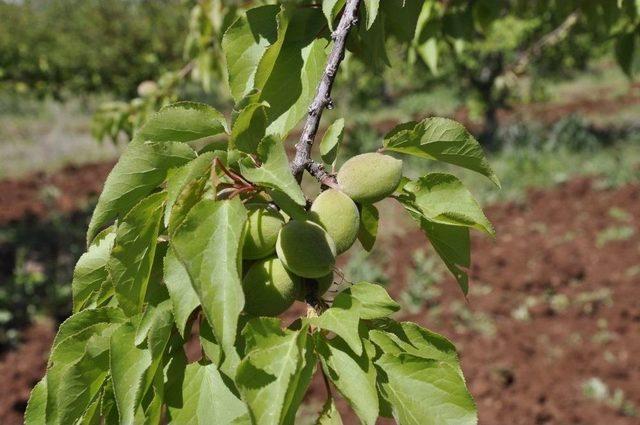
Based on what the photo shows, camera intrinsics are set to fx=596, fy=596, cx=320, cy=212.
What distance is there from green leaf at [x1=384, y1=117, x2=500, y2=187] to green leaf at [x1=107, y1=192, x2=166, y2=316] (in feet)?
1.02

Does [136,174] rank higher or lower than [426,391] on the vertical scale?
higher

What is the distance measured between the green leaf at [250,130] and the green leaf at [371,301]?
196 millimetres

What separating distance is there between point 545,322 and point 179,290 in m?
3.47

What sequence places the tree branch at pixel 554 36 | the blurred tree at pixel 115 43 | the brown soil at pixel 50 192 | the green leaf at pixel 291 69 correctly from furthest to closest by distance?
the blurred tree at pixel 115 43 → the brown soil at pixel 50 192 → the tree branch at pixel 554 36 → the green leaf at pixel 291 69

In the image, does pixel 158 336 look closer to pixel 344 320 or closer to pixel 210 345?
pixel 210 345

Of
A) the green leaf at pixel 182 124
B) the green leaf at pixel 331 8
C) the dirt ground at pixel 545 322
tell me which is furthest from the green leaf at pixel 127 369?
the dirt ground at pixel 545 322

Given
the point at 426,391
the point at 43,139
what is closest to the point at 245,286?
the point at 426,391

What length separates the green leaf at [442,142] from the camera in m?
0.73

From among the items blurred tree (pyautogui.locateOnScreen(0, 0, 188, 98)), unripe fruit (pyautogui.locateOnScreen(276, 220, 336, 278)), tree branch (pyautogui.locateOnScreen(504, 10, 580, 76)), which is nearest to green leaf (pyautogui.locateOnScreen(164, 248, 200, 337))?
unripe fruit (pyautogui.locateOnScreen(276, 220, 336, 278))

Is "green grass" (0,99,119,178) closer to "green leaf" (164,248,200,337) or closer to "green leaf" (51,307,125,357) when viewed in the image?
"green leaf" (51,307,125,357)

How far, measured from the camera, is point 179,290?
598mm

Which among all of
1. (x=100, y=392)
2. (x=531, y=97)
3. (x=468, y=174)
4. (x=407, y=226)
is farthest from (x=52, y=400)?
(x=531, y=97)

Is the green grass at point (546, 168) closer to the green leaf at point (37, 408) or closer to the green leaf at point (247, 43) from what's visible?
the green leaf at point (247, 43)

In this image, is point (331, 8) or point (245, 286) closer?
point (245, 286)
